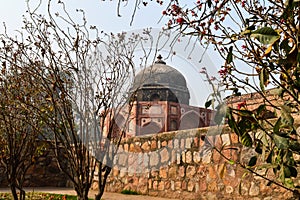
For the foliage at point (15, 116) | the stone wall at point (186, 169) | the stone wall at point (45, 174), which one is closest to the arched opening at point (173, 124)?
the stone wall at point (45, 174)

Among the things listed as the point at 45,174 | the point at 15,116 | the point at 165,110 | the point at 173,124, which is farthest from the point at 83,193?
the point at 173,124

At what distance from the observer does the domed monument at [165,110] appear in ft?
54.3

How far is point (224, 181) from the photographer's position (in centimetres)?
506

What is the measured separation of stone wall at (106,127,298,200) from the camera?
4.77 m

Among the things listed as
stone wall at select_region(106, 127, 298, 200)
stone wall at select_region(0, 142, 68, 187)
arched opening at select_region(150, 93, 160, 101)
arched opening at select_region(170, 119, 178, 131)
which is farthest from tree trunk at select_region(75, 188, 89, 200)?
arched opening at select_region(150, 93, 160, 101)

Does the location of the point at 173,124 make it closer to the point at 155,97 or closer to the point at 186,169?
the point at 155,97

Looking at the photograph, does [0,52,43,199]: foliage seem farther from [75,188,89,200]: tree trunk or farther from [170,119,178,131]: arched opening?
[170,119,178,131]: arched opening

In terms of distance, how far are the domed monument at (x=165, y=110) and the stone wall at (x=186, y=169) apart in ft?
28.9

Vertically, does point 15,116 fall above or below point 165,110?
below

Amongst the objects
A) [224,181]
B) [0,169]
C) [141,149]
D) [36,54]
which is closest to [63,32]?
[36,54]

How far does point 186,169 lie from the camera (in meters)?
5.82

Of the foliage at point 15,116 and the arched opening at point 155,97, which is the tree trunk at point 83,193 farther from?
the arched opening at point 155,97

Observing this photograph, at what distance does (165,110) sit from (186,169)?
1089cm

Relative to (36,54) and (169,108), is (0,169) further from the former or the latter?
(169,108)
